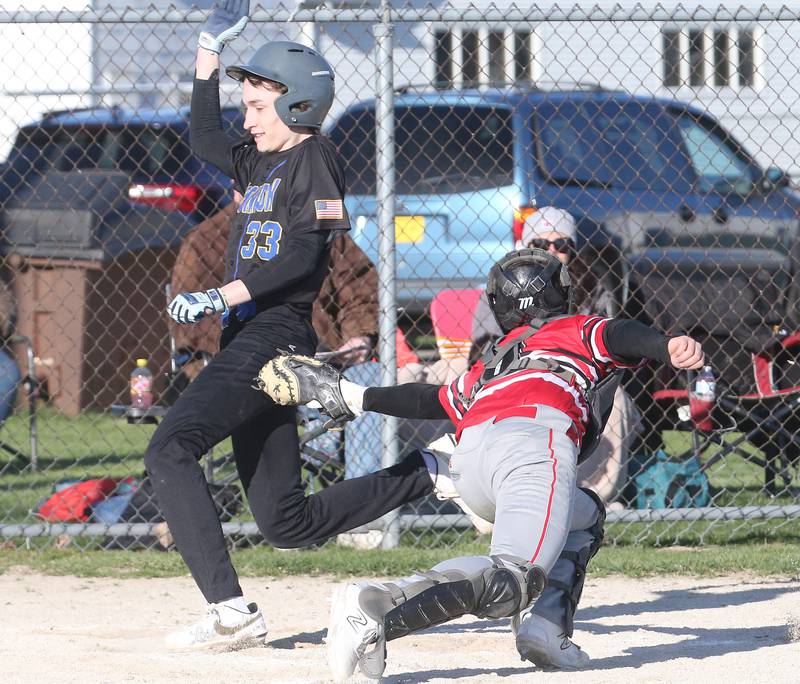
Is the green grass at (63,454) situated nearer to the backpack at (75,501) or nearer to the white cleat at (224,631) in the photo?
the backpack at (75,501)

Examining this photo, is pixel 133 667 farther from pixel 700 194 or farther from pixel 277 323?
pixel 700 194

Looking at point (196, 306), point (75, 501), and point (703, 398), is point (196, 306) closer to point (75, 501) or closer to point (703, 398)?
point (75, 501)

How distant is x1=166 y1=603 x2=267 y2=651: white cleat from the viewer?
13.7 feet

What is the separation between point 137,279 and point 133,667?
6243 mm

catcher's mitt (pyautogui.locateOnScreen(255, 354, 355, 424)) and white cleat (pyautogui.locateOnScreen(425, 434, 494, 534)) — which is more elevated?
catcher's mitt (pyautogui.locateOnScreen(255, 354, 355, 424))

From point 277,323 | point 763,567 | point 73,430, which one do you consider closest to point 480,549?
point 763,567

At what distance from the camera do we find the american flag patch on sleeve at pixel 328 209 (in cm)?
421

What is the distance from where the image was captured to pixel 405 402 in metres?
3.95

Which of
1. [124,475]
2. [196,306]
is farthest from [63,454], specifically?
[196,306]

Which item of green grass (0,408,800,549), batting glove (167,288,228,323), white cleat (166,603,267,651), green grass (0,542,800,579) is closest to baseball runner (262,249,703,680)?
batting glove (167,288,228,323)

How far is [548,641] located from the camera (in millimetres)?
3822

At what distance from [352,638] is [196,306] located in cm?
108

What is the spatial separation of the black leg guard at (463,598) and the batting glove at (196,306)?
40.5 inches

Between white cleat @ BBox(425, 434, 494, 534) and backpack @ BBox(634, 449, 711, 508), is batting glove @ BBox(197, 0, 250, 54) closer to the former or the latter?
white cleat @ BBox(425, 434, 494, 534)
